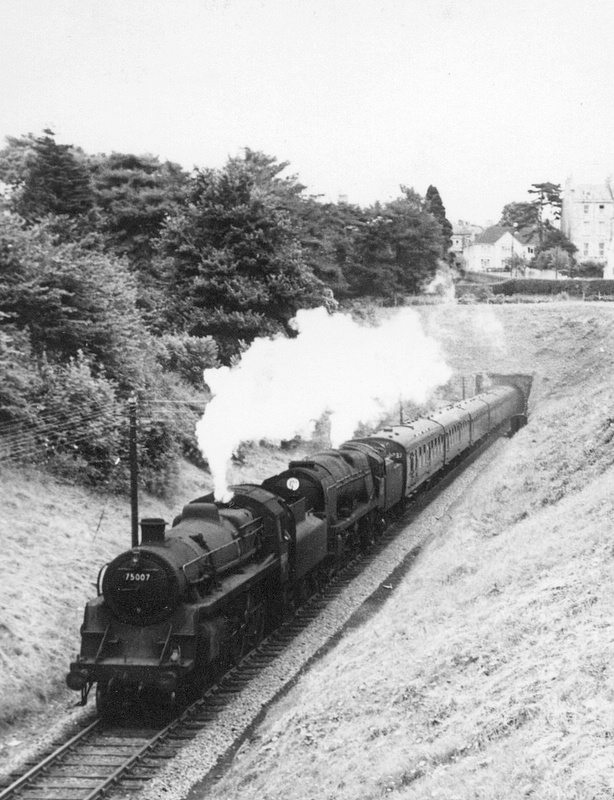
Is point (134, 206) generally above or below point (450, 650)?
above

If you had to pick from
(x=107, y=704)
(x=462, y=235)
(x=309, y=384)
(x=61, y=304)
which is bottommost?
(x=107, y=704)

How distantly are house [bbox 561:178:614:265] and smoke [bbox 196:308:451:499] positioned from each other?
49.1 m

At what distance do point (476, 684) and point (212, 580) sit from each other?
4.91 metres

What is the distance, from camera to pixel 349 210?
62.5 m

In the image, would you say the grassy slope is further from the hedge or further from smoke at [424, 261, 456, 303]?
the hedge

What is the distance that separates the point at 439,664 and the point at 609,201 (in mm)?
91089

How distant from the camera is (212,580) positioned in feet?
46.0

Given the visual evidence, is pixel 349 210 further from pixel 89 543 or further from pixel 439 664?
Result: pixel 439 664

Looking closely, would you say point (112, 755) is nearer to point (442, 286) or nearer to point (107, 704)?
point (107, 704)

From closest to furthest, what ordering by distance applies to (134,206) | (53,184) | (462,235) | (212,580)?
1. (212,580)
2. (53,184)
3. (134,206)
4. (462,235)

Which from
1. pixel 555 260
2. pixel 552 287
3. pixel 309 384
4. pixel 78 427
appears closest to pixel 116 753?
pixel 78 427

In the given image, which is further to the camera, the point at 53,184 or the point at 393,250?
the point at 393,250

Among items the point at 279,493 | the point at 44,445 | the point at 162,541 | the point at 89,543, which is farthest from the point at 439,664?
the point at 44,445

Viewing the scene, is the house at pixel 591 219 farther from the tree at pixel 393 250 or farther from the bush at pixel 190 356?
the bush at pixel 190 356
